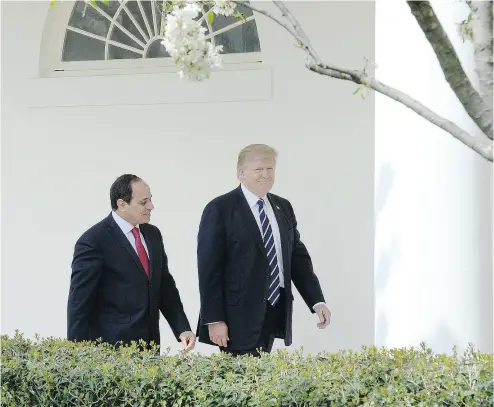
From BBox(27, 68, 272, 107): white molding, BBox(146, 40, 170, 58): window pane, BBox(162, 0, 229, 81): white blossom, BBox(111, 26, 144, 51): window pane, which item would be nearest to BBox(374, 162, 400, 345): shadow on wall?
BBox(162, 0, 229, 81): white blossom

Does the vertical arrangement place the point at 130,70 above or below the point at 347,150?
above

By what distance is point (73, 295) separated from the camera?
5.56 m

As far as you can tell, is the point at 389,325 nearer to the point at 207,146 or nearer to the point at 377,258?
the point at 377,258

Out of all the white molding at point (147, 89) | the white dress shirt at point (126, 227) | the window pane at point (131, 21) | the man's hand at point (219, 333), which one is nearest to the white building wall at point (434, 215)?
the man's hand at point (219, 333)

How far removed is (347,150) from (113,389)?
4.08 metres

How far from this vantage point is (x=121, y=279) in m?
5.73

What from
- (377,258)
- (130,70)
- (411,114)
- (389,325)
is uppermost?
(130,70)

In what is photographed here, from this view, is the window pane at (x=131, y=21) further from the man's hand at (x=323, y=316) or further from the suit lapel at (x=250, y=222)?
the man's hand at (x=323, y=316)

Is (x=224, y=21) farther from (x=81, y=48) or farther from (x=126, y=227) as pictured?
(x=126, y=227)

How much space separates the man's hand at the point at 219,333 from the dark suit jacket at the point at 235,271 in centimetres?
4

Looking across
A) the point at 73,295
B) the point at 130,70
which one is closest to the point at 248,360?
the point at 73,295

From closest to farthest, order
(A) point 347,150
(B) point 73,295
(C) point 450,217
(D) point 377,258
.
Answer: (C) point 450,217 → (D) point 377,258 → (B) point 73,295 → (A) point 347,150

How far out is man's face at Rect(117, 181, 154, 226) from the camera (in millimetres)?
5844

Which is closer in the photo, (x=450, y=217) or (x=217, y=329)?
(x=450, y=217)
